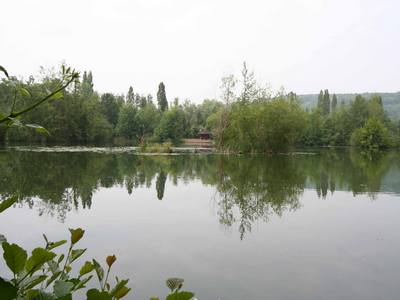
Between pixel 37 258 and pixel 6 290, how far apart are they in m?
0.19

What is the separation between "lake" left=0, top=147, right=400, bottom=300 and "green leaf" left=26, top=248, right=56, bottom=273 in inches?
177

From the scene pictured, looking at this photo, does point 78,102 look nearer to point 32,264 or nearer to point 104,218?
point 104,218

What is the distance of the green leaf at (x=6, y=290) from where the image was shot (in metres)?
0.76

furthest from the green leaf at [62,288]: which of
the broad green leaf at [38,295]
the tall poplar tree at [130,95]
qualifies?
the tall poplar tree at [130,95]

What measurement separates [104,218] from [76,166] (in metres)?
11.8

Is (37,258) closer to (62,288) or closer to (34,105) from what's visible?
(62,288)

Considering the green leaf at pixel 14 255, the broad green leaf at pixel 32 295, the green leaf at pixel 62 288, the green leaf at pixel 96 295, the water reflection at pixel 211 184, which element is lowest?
the water reflection at pixel 211 184

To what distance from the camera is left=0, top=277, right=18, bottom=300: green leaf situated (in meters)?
0.76

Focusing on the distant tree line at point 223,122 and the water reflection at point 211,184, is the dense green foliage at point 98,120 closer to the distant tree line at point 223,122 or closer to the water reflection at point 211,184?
the distant tree line at point 223,122

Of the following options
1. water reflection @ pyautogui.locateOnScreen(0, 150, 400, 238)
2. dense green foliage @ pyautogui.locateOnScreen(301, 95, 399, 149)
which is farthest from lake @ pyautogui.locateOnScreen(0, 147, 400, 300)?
dense green foliage @ pyautogui.locateOnScreen(301, 95, 399, 149)

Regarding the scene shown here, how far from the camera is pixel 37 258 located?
0.96m

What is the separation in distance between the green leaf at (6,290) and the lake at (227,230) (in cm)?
471

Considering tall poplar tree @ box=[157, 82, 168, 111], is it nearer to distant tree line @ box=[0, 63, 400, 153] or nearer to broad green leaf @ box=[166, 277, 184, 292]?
distant tree line @ box=[0, 63, 400, 153]

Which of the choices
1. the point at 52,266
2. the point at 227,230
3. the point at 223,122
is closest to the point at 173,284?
the point at 52,266
